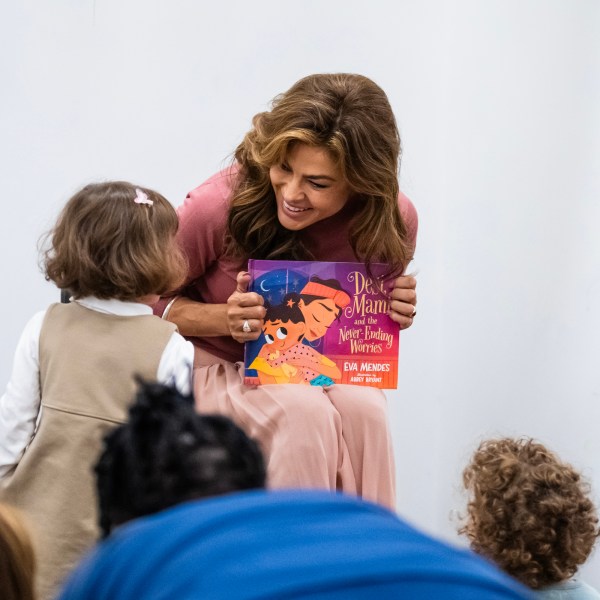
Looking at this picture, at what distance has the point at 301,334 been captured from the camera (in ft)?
6.93

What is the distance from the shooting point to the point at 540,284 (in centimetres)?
290

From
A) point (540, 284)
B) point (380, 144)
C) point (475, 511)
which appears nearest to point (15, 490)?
point (475, 511)

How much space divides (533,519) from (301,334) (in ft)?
2.06

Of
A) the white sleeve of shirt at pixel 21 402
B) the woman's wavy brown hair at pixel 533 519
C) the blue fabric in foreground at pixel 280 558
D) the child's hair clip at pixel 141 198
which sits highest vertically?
the child's hair clip at pixel 141 198

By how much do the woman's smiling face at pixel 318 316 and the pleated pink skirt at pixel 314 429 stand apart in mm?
105

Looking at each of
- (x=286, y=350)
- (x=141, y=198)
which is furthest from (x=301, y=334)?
(x=141, y=198)

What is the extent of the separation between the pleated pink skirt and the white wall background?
845 mm

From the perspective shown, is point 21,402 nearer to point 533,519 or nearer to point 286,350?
point 286,350

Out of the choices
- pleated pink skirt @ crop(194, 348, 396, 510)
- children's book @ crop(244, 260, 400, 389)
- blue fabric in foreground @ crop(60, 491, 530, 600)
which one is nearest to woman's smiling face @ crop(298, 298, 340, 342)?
children's book @ crop(244, 260, 400, 389)

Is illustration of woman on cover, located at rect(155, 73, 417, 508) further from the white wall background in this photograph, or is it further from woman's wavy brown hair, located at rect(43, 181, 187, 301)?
the white wall background

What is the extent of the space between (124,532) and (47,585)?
1153 mm

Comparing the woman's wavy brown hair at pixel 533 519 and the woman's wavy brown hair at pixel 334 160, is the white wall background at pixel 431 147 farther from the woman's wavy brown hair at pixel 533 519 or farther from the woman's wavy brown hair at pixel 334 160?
the woman's wavy brown hair at pixel 533 519

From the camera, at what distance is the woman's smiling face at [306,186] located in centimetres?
208

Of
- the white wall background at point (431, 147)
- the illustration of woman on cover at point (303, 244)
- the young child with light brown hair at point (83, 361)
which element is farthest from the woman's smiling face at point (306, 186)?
the white wall background at point (431, 147)
